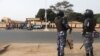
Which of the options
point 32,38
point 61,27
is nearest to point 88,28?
point 61,27

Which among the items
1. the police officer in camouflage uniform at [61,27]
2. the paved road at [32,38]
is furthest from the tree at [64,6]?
the police officer in camouflage uniform at [61,27]

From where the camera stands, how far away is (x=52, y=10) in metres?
115

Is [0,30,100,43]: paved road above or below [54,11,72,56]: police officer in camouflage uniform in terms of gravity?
below

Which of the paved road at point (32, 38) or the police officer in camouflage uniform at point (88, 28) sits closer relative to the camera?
the police officer in camouflage uniform at point (88, 28)

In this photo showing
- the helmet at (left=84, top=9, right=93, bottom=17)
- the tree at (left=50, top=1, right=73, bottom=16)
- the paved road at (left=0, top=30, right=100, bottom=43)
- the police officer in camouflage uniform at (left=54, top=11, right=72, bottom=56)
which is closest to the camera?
the helmet at (left=84, top=9, right=93, bottom=17)

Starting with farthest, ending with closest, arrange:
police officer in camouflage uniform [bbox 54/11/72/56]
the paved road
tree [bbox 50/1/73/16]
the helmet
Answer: tree [bbox 50/1/73/16] < the paved road < police officer in camouflage uniform [bbox 54/11/72/56] < the helmet

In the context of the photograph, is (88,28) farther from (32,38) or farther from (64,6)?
(64,6)

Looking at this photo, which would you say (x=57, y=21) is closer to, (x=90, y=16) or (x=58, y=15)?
(x=58, y=15)

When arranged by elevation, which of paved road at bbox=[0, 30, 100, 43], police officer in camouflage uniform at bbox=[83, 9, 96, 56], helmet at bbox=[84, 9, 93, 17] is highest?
helmet at bbox=[84, 9, 93, 17]

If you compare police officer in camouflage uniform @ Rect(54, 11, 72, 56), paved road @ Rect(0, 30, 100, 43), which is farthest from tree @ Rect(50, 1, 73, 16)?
police officer in camouflage uniform @ Rect(54, 11, 72, 56)

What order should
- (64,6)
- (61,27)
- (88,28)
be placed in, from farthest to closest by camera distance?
(64,6) < (61,27) < (88,28)

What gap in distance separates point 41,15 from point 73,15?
1106 cm

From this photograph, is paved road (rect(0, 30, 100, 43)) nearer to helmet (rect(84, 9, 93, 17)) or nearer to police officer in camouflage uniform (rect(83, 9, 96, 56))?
police officer in camouflage uniform (rect(83, 9, 96, 56))

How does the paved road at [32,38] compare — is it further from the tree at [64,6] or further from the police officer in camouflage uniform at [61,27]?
the tree at [64,6]
